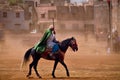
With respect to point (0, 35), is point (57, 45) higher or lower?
higher

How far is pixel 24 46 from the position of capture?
222 feet

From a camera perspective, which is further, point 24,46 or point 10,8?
point 10,8

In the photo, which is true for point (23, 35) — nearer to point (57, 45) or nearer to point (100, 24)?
point (100, 24)

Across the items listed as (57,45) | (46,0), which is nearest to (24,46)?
(46,0)

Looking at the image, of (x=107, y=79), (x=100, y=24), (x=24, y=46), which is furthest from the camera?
(x=100, y=24)

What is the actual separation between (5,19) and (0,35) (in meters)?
13.5

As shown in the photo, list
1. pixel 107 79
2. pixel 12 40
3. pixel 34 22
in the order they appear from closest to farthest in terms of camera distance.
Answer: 1. pixel 107 79
2. pixel 12 40
3. pixel 34 22

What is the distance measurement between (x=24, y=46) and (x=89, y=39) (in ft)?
39.2

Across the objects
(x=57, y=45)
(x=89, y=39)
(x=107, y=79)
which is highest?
(x=57, y=45)

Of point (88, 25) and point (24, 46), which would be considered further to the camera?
point (88, 25)

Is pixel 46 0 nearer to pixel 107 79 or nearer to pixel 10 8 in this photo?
pixel 10 8

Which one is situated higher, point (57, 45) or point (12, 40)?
point (57, 45)

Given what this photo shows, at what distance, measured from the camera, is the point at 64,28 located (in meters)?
86.0

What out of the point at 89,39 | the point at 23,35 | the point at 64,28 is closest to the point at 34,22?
the point at 64,28
